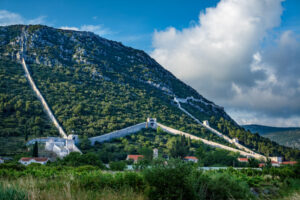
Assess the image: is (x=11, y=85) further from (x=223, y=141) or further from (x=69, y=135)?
(x=223, y=141)

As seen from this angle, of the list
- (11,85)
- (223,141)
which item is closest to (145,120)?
(223,141)

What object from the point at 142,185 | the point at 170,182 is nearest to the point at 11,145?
the point at 142,185

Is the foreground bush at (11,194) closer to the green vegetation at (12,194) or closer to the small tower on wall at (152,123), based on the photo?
the green vegetation at (12,194)

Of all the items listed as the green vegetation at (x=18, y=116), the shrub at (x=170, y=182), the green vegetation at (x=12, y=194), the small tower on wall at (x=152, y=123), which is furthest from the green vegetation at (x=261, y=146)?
the green vegetation at (x=12, y=194)

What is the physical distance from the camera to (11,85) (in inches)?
2245

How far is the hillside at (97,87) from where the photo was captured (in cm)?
5358

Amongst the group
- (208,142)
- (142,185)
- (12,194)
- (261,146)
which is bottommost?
(261,146)

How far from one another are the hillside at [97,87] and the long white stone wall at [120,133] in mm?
1581

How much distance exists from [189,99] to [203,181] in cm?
8777

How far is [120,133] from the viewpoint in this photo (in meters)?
48.3

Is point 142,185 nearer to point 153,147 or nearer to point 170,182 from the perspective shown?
point 170,182

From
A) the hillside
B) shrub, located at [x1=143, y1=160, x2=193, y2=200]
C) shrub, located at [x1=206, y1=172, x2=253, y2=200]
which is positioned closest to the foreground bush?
shrub, located at [x1=143, y1=160, x2=193, y2=200]

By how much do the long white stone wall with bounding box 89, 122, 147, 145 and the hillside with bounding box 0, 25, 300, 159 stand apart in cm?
158

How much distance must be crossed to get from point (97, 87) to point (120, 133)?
28235 mm
